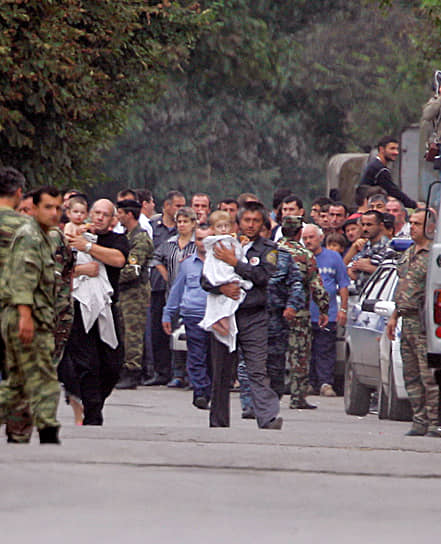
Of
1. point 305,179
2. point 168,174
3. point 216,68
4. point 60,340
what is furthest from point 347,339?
point 305,179

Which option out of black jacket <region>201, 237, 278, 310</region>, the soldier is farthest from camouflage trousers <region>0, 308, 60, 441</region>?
black jacket <region>201, 237, 278, 310</region>

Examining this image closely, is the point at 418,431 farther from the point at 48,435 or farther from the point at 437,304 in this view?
the point at 48,435

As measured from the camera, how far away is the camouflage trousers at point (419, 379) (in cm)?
1316

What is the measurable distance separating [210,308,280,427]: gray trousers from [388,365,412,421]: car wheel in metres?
1.78

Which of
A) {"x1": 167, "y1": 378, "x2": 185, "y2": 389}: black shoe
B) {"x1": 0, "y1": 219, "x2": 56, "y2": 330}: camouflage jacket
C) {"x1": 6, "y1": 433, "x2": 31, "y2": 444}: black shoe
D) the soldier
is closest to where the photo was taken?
{"x1": 0, "y1": 219, "x2": 56, "y2": 330}: camouflage jacket

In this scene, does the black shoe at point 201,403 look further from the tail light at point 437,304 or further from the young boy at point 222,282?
the tail light at point 437,304

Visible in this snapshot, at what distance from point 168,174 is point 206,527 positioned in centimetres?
4318

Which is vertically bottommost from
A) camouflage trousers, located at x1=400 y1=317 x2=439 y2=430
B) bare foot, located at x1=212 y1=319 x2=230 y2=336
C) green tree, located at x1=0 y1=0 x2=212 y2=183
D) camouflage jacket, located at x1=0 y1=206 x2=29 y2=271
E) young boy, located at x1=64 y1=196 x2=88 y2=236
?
camouflage trousers, located at x1=400 y1=317 x2=439 y2=430

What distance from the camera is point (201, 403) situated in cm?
1620

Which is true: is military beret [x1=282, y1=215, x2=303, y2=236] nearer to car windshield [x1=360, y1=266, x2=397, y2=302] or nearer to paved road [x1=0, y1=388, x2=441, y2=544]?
car windshield [x1=360, y1=266, x2=397, y2=302]

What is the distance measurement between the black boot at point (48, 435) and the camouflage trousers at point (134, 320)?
8.84 metres

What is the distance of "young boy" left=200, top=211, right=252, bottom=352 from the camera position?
1294 centimetres

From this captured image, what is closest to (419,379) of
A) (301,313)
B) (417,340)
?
(417,340)

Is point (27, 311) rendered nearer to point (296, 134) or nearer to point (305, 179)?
point (296, 134)
